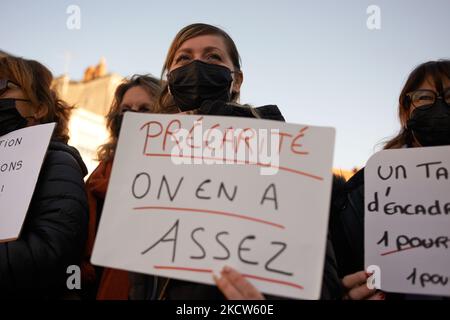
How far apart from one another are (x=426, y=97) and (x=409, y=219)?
0.81m

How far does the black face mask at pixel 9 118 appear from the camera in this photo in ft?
5.58

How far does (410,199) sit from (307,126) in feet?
1.53

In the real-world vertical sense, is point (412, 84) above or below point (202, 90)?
above

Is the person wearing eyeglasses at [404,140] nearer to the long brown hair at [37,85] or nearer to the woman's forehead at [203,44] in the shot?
the woman's forehead at [203,44]

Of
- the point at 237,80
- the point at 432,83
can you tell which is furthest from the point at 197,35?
the point at 432,83

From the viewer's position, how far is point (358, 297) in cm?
124

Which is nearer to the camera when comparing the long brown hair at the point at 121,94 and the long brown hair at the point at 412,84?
the long brown hair at the point at 412,84

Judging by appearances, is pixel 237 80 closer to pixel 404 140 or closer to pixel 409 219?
pixel 404 140

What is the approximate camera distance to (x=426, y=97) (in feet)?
6.16

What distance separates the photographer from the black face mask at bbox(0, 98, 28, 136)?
1.70 metres

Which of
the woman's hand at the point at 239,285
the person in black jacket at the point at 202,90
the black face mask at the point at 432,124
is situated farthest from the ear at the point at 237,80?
the woman's hand at the point at 239,285

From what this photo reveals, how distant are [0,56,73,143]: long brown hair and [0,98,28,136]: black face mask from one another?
107 mm

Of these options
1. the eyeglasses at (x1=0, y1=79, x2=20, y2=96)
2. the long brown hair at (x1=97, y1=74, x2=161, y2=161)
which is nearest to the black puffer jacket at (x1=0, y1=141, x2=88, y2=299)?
the eyeglasses at (x1=0, y1=79, x2=20, y2=96)
